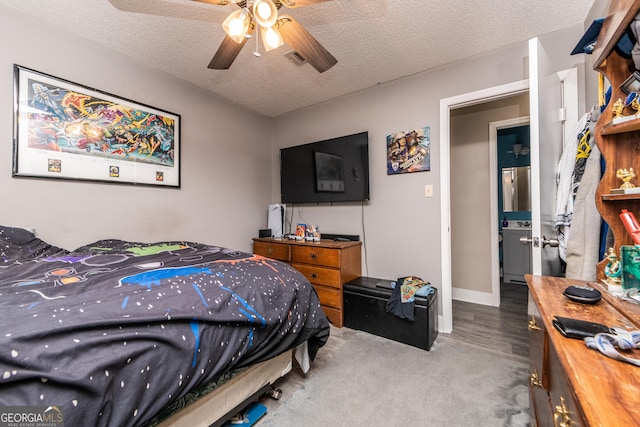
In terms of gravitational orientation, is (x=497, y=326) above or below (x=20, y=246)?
below

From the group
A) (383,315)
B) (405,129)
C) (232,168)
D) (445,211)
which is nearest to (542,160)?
(445,211)

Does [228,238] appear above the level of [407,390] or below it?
above

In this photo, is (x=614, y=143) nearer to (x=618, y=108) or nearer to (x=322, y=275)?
(x=618, y=108)

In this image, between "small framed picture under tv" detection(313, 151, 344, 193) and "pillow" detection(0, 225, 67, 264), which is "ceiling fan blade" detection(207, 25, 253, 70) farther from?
"pillow" detection(0, 225, 67, 264)

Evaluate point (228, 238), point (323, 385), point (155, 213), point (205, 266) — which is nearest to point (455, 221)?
point (323, 385)

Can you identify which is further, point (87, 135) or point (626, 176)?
point (87, 135)

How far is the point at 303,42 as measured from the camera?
166cm

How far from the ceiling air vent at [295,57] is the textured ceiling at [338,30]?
0.14 ft

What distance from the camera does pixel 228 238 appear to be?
10.5 feet

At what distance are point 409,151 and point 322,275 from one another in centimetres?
156

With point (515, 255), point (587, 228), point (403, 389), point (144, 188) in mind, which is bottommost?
point (403, 389)

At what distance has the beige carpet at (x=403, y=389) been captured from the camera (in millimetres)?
1438

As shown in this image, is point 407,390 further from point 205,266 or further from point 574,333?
point 205,266

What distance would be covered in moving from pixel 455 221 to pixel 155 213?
3.52 meters
